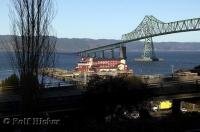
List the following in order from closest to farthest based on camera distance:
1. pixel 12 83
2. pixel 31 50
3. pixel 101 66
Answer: pixel 31 50, pixel 12 83, pixel 101 66

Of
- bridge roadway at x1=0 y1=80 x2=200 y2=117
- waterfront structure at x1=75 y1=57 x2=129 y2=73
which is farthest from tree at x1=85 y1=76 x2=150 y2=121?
waterfront structure at x1=75 y1=57 x2=129 y2=73

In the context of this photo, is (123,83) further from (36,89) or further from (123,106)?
(36,89)

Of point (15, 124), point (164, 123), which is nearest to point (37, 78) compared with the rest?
point (15, 124)

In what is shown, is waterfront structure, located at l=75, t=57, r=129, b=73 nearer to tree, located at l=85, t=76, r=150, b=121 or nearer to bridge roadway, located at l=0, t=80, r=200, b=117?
bridge roadway, located at l=0, t=80, r=200, b=117

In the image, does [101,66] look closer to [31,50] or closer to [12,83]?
[12,83]

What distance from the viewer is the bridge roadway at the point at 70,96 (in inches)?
1092

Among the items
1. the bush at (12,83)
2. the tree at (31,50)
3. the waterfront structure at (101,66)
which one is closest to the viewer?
the tree at (31,50)

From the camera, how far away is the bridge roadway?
2775cm

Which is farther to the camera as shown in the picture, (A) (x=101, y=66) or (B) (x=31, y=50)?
(A) (x=101, y=66)

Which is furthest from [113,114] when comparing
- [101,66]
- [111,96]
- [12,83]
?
[101,66]

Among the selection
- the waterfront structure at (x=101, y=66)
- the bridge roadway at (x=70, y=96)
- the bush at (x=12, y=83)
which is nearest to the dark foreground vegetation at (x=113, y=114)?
the bridge roadway at (x=70, y=96)

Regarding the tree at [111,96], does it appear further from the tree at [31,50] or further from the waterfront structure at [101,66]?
the waterfront structure at [101,66]

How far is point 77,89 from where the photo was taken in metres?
37.3

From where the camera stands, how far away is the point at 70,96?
3150cm
